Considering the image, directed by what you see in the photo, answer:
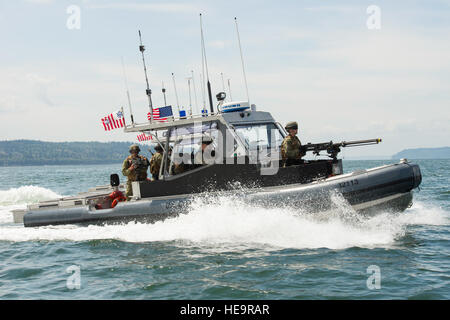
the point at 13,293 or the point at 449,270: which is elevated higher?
the point at 13,293

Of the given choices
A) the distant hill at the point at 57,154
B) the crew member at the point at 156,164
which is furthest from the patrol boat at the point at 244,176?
the distant hill at the point at 57,154

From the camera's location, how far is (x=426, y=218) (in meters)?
10.3

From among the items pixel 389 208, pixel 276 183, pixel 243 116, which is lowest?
pixel 389 208

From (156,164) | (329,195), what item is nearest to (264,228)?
(329,195)

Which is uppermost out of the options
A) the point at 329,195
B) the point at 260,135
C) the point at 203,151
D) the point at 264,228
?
the point at 260,135

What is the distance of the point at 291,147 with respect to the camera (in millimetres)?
8234

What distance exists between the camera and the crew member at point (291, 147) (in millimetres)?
8234

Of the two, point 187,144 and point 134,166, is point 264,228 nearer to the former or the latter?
point 187,144

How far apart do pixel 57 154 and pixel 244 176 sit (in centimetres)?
18815

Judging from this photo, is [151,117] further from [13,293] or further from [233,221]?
[13,293]

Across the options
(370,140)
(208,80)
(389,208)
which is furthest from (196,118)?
(389,208)

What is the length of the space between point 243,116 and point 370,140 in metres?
2.22

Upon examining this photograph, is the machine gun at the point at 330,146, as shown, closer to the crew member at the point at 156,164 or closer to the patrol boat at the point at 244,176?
the patrol boat at the point at 244,176
